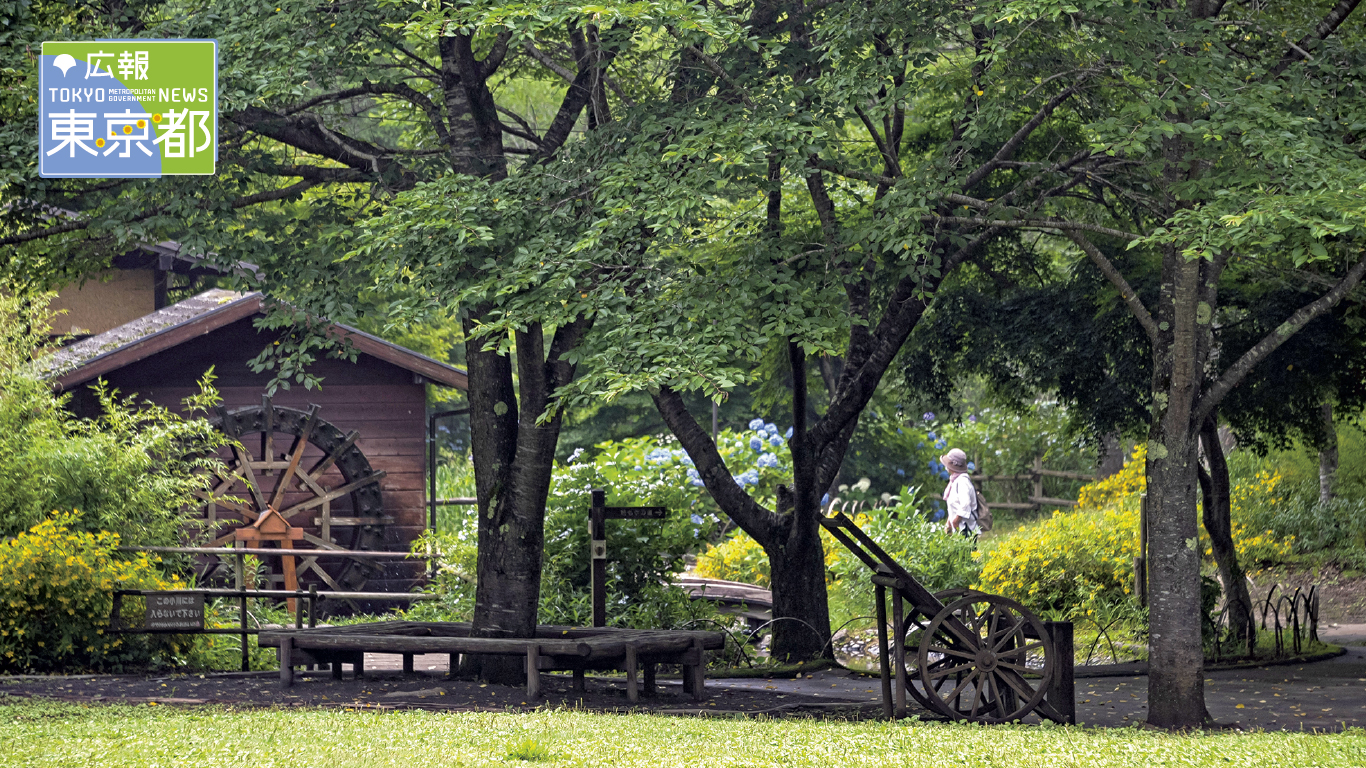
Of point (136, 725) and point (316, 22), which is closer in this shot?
point (136, 725)

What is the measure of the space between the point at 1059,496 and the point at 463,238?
21.3m

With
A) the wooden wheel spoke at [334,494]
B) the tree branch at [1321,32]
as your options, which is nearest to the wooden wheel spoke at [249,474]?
the wooden wheel spoke at [334,494]

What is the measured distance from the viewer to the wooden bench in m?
11.1

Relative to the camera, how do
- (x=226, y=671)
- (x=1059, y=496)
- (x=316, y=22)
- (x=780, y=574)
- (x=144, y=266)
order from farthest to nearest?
1. (x=1059, y=496)
2. (x=144, y=266)
3. (x=780, y=574)
4. (x=226, y=671)
5. (x=316, y=22)

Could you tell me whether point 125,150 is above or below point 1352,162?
above

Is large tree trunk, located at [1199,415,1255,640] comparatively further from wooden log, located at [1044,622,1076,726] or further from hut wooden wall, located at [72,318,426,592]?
hut wooden wall, located at [72,318,426,592]

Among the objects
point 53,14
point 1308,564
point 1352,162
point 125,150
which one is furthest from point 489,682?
point 1308,564

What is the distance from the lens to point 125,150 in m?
11.0

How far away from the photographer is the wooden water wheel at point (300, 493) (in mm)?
20208

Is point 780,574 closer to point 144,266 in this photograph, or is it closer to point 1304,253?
point 1304,253

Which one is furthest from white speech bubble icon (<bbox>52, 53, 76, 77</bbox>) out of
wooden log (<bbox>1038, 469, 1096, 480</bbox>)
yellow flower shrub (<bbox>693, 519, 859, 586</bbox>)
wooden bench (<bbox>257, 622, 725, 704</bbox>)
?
wooden log (<bbox>1038, 469, 1096, 480</bbox>)

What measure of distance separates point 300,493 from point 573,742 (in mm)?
14193

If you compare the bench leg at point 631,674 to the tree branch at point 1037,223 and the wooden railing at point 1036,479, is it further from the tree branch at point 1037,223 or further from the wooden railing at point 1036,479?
the wooden railing at point 1036,479

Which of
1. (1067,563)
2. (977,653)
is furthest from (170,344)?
(977,653)
